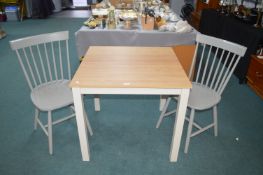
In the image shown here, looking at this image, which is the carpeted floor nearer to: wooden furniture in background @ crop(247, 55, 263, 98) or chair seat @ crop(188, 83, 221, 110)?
wooden furniture in background @ crop(247, 55, 263, 98)

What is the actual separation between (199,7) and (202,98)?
13.3 feet

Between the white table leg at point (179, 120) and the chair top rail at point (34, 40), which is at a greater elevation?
the chair top rail at point (34, 40)

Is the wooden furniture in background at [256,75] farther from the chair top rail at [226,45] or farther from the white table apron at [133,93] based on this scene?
the white table apron at [133,93]

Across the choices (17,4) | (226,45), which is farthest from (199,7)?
(17,4)

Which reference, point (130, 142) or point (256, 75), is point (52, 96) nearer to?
point (130, 142)

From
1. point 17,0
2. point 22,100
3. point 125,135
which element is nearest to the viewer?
point 125,135

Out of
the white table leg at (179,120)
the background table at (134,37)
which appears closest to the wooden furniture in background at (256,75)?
the background table at (134,37)

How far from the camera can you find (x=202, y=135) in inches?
77.5

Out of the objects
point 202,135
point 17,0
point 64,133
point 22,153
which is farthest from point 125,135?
point 17,0

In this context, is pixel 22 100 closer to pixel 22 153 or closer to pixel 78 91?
pixel 22 153

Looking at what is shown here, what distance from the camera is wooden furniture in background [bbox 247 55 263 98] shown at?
249 centimetres

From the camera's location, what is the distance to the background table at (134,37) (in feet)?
7.91

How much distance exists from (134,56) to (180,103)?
54 centimetres

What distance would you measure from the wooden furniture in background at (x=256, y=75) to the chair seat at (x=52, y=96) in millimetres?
2161
